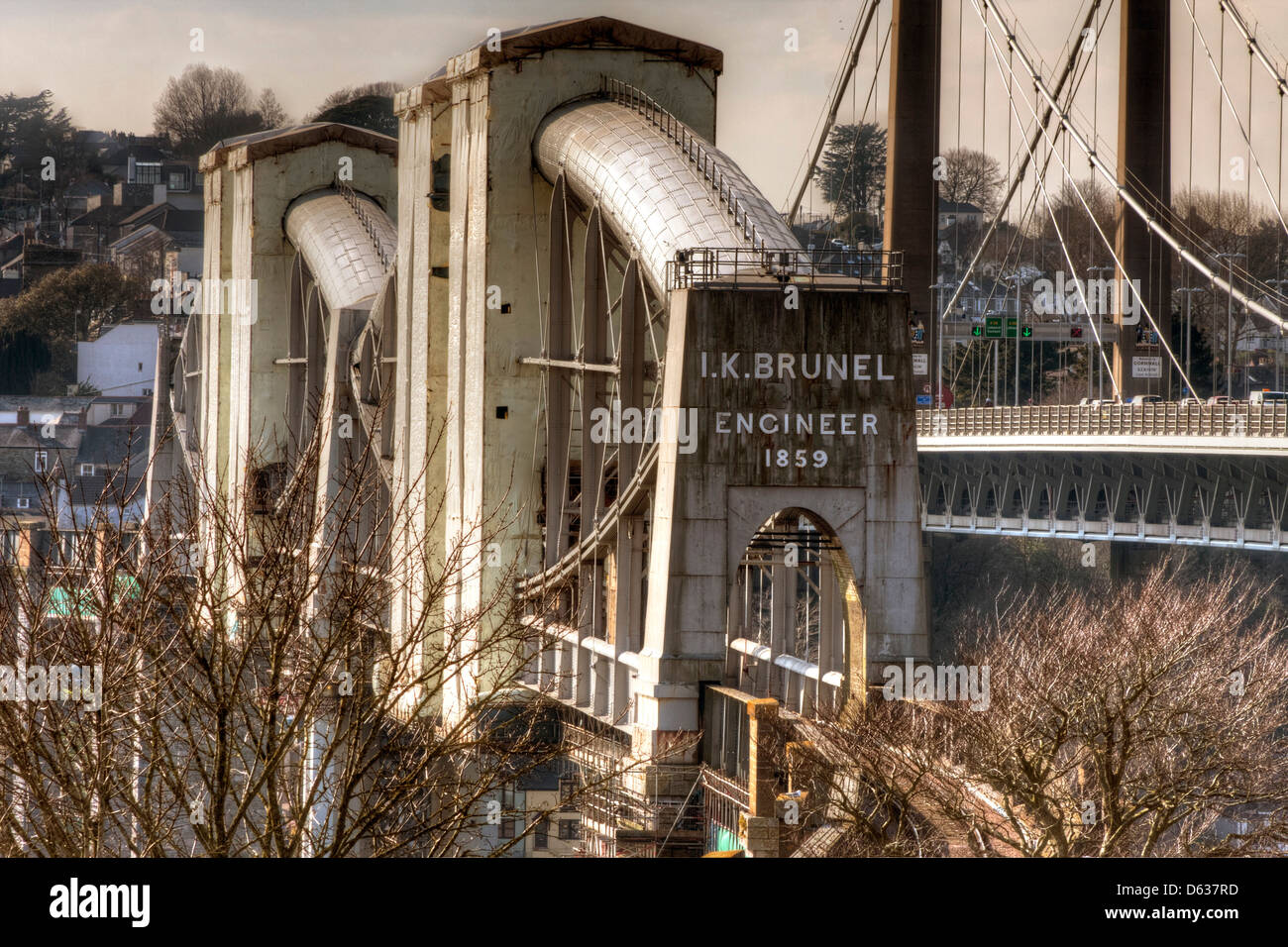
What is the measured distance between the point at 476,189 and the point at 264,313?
21605 millimetres

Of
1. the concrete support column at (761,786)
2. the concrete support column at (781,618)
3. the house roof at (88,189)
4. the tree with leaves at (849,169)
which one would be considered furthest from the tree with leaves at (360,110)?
the concrete support column at (761,786)

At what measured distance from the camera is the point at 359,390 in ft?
137

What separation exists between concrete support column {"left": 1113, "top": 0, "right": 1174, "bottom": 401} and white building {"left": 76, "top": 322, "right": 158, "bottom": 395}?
101 feet

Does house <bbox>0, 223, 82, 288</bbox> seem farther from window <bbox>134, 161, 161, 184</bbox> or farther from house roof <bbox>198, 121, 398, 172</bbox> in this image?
window <bbox>134, 161, 161, 184</bbox>

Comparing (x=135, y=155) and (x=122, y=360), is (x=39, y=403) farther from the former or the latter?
(x=122, y=360)

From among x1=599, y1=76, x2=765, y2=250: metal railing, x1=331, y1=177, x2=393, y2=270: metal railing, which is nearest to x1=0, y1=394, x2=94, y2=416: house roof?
x1=331, y1=177, x2=393, y2=270: metal railing

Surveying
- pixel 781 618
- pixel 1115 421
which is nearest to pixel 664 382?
pixel 781 618

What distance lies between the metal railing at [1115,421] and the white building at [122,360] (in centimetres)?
2592

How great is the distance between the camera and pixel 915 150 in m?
51.2

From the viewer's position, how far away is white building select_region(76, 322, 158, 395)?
5703 centimetres

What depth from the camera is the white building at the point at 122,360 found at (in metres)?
57.0
